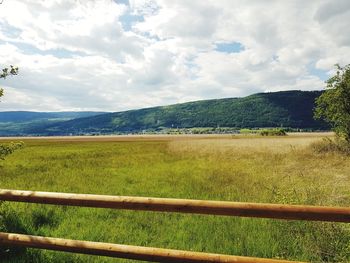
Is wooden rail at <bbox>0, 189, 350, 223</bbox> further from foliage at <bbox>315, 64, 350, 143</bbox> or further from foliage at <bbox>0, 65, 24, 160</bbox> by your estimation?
foliage at <bbox>315, 64, 350, 143</bbox>

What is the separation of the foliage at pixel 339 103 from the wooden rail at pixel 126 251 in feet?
88.9

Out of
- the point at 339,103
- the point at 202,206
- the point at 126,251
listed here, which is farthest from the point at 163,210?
the point at 339,103

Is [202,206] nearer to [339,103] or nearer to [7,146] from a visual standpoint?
[7,146]

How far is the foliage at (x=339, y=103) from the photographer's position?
28.3 m

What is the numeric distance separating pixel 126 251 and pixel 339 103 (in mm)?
28086

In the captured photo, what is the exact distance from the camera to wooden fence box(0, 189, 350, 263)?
153 inches

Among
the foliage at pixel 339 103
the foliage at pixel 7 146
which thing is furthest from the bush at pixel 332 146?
the foliage at pixel 7 146

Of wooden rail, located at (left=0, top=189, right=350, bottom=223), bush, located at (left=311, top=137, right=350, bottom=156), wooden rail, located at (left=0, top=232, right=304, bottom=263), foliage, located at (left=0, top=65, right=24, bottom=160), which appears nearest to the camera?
wooden rail, located at (left=0, top=189, right=350, bottom=223)

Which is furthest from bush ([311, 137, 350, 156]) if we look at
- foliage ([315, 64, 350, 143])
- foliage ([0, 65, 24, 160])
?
foliage ([0, 65, 24, 160])

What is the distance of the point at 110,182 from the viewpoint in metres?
16.1

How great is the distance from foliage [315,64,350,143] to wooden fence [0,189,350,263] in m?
26.9

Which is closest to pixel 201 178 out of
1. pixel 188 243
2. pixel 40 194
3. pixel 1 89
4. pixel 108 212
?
pixel 108 212

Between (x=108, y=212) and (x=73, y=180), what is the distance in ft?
22.8

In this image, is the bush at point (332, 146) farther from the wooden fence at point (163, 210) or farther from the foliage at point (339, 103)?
the wooden fence at point (163, 210)
